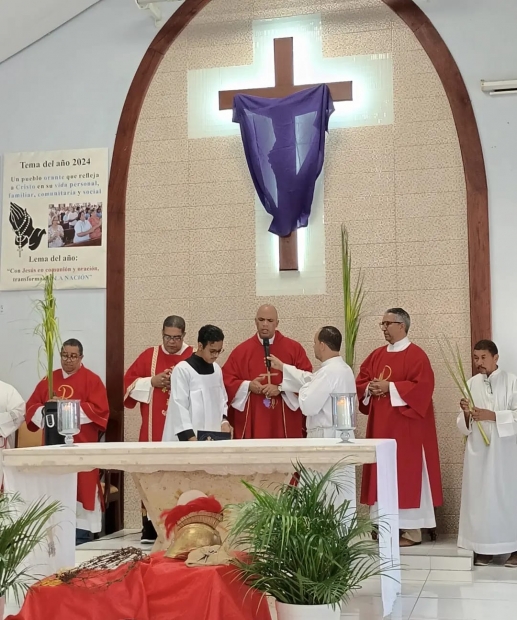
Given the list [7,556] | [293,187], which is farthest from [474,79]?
[7,556]

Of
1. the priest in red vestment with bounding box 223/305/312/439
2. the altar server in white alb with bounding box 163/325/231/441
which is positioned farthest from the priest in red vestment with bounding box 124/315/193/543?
the altar server in white alb with bounding box 163/325/231/441

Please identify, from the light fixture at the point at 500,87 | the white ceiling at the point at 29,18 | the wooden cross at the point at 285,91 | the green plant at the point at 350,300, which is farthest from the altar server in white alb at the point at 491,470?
the white ceiling at the point at 29,18

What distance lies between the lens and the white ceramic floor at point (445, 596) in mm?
5191

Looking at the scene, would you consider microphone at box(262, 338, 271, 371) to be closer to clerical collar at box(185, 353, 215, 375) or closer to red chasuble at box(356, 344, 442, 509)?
red chasuble at box(356, 344, 442, 509)

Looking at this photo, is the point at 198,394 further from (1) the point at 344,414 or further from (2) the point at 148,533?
(1) the point at 344,414

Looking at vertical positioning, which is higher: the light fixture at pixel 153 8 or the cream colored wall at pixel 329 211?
the light fixture at pixel 153 8

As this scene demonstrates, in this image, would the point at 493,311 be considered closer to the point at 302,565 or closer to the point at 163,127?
the point at 163,127

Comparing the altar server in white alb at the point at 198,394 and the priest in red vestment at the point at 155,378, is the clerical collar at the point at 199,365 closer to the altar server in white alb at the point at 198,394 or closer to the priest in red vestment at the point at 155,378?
the altar server in white alb at the point at 198,394

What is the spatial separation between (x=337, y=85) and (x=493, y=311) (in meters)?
2.45

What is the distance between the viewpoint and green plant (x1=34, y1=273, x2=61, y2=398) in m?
7.54

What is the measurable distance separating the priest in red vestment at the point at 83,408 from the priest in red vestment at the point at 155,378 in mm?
275

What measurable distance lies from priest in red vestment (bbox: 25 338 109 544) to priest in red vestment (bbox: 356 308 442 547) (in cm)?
227

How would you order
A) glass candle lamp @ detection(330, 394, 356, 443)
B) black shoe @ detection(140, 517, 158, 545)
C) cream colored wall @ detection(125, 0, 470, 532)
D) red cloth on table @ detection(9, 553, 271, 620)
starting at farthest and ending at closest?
cream colored wall @ detection(125, 0, 470, 532) < black shoe @ detection(140, 517, 158, 545) < glass candle lamp @ detection(330, 394, 356, 443) < red cloth on table @ detection(9, 553, 271, 620)

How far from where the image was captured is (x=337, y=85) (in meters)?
8.33
